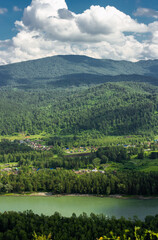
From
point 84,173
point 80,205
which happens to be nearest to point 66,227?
point 80,205

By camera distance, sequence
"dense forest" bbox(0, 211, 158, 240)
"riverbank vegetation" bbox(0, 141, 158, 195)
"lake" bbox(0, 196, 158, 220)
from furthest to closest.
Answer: "riverbank vegetation" bbox(0, 141, 158, 195) → "lake" bbox(0, 196, 158, 220) → "dense forest" bbox(0, 211, 158, 240)

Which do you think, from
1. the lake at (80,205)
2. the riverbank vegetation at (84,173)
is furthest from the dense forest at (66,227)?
the riverbank vegetation at (84,173)

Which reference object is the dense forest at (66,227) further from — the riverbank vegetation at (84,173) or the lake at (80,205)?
the riverbank vegetation at (84,173)

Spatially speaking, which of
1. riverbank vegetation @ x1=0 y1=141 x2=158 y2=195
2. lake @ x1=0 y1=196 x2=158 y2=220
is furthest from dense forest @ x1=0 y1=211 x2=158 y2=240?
riverbank vegetation @ x1=0 y1=141 x2=158 y2=195

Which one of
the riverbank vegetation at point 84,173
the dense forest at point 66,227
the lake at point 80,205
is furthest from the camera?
the riverbank vegetation at point 84,173

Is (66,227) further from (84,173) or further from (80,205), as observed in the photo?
(84,173)

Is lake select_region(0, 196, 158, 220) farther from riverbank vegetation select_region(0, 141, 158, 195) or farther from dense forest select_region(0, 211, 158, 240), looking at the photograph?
dense forest select_region(0, 211, 158, 240)
